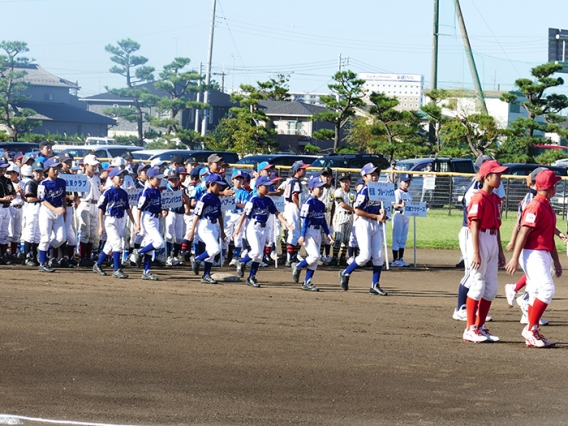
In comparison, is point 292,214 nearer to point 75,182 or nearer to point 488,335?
point 75,182

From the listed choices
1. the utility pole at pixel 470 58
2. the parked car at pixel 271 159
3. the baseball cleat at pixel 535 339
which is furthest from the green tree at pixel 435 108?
the baseball cleat at pixel 535 339

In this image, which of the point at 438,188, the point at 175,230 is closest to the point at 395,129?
the point at 438,188

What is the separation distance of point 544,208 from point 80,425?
530 cm

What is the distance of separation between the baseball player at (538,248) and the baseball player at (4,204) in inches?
383

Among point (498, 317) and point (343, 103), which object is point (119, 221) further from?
point (343, 103)

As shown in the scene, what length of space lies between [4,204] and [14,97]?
6665 cm

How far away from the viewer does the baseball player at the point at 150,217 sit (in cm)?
1428

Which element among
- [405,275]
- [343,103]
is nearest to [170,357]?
[405,275]

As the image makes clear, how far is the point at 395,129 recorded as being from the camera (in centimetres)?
4369

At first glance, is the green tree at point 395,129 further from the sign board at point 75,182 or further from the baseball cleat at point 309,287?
the baseball cleat at point 309,287

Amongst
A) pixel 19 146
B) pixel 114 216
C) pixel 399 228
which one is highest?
pixel 19 146

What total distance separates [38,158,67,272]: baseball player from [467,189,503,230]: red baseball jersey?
26.6 feet

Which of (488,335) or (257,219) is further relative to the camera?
(257,219)

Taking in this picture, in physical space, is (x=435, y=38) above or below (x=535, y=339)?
above
